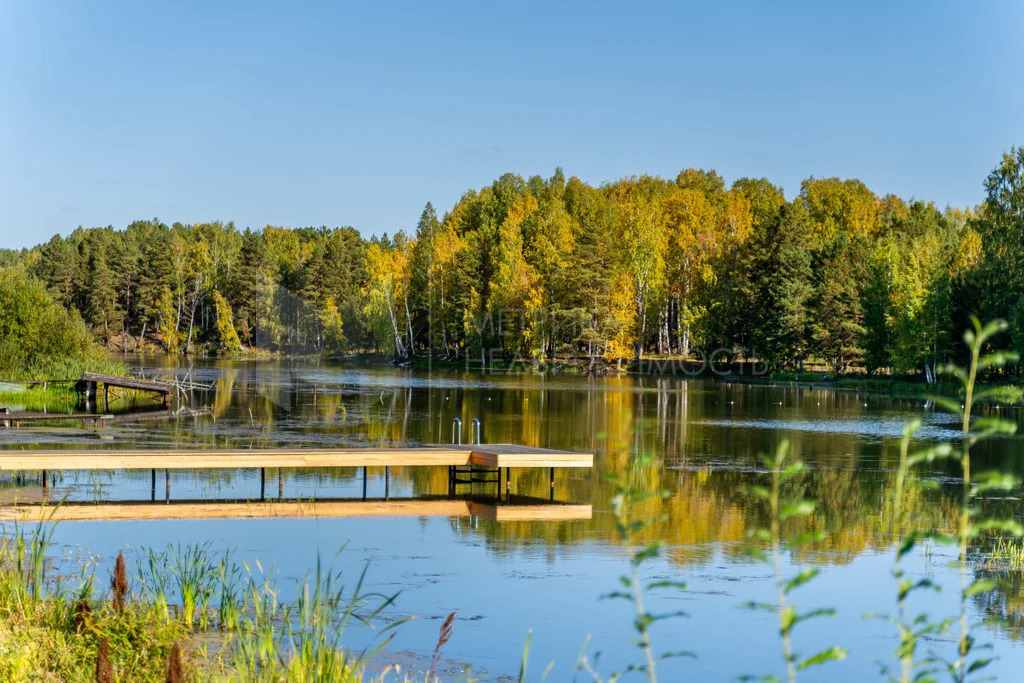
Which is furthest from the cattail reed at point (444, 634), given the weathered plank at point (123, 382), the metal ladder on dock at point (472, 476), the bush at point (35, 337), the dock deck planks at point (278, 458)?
the bush at point (35, 337)

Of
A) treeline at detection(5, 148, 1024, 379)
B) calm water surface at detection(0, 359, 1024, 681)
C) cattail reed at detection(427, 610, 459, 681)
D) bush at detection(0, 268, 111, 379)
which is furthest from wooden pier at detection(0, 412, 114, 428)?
cattail reed at detection(427, 610, 459, 681)

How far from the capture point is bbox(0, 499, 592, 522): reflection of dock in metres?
15.0

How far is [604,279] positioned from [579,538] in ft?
186

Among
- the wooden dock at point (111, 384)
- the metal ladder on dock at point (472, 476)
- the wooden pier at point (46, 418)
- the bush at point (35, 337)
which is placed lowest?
the metal ladder on dock at point (472, 476)

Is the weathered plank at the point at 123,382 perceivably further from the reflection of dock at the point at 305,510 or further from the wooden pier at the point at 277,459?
the reflection of dock at the point at 305,510

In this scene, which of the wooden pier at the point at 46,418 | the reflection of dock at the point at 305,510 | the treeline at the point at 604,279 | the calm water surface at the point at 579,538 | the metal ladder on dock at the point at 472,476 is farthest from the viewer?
the treeline at the point at 604,279

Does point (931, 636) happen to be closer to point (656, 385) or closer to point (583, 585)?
point (583, 585)

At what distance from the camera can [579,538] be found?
50.5ft

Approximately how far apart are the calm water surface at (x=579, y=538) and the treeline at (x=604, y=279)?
861 inches

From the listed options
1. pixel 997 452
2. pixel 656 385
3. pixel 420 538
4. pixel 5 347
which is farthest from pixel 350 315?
pixel 420 538

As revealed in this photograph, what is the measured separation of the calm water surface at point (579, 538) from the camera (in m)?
10.8

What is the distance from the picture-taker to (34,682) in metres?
7.48

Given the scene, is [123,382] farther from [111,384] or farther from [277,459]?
[277,459]

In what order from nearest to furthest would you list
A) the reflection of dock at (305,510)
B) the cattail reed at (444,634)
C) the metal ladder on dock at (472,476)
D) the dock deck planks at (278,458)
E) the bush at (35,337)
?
1. the cattail reed at (444,634)
2. the reflection of dock at (305,510)
3. the dock deck planks at (278,458)
4. the metal ladder on dock at (472,476)
5. the bush at (35,337)
